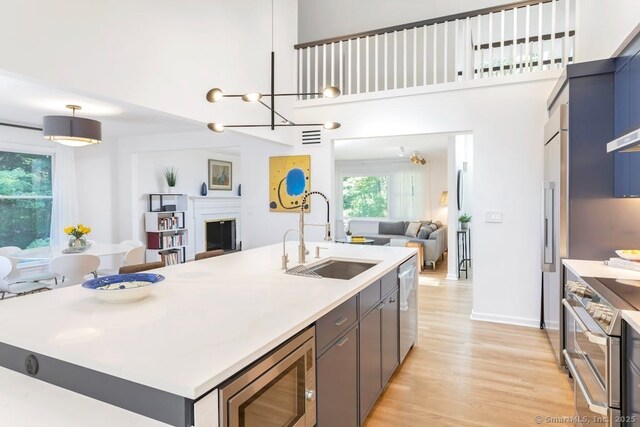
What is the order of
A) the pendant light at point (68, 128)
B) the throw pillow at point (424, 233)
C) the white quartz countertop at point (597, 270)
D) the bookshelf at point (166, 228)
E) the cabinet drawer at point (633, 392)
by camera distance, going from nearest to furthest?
the cabinet drawer at point (633, 392)
the white quartz countertop at point (597, 270)
the pendant light at point (68, 128)
the bookshelf at point (166, 228)
the throw pillow at point (424, 233)

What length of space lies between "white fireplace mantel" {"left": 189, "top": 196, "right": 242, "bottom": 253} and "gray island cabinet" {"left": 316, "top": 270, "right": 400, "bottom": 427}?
617 cm

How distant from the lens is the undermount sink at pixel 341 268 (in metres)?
2.73

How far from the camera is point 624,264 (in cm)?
234

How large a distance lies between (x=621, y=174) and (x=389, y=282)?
1682mm

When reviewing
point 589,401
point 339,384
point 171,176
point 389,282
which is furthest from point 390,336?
point 171,176

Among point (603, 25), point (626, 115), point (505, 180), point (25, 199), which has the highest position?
point (603, 25)

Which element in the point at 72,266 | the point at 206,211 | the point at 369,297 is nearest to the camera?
the point at 369,297

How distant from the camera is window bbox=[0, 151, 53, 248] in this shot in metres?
5.17

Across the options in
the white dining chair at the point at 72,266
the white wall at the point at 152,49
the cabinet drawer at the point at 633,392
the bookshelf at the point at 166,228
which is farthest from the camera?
the bookshelf at the point at 166,228

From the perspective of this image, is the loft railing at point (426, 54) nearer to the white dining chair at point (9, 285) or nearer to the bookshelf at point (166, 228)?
the bookshelf at point (166, 228)

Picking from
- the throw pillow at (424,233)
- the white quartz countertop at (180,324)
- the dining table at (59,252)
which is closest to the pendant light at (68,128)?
the dining table at (59,252)

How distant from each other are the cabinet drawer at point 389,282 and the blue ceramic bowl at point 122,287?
1337 mm

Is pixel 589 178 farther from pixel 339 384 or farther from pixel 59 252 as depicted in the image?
pixel 59 252

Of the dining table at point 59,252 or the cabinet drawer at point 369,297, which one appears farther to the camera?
the dining table at point 59,252
